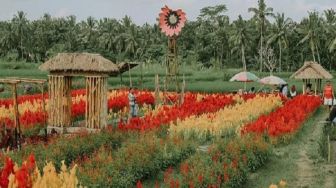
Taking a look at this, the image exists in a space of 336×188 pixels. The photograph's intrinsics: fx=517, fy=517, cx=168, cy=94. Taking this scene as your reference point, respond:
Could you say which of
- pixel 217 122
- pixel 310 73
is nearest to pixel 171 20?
pixel 310 73

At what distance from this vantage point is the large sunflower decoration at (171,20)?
20.5 m

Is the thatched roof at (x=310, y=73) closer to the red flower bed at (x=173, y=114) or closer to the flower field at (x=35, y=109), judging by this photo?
the red flower bed at (x=173, y=114)

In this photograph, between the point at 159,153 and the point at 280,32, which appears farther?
the point at 280,32

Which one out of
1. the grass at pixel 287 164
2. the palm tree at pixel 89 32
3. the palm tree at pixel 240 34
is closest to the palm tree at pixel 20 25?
the palm tree at pixel 89 32

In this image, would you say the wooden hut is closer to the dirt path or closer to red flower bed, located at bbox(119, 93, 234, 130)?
red flower bed, located at bbox(119, 93, 234, 130)

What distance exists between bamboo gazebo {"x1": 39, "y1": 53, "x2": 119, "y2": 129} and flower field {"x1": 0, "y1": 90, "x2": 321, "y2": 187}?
57 cm

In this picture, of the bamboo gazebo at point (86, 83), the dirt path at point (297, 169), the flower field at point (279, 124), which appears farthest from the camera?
the bamboo gazebo at point (86, 83)

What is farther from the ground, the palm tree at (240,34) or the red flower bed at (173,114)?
the palm tree at (240,34)

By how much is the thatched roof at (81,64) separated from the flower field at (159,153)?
1.50 m

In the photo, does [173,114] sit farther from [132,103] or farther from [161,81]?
[161,81]

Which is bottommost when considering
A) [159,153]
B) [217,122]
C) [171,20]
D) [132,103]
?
[159,153]

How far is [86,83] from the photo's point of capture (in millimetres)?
15125

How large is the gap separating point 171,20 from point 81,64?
6.67 m

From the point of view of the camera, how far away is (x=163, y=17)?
20.7m
